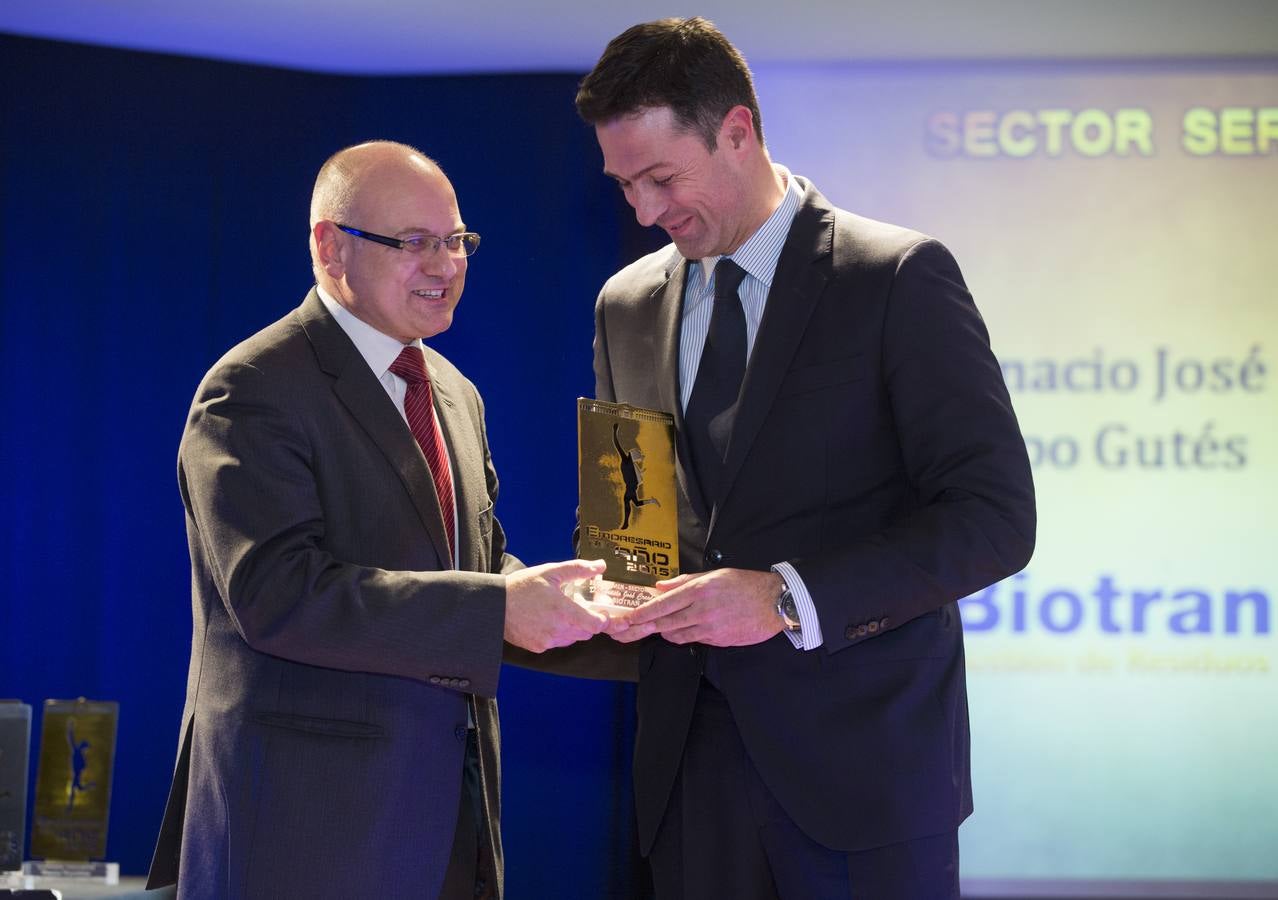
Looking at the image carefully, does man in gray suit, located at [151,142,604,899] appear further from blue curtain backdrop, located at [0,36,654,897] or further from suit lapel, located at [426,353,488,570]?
blue curtain backdrop, located at [0,36,654,897]

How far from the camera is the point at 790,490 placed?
7.01ft

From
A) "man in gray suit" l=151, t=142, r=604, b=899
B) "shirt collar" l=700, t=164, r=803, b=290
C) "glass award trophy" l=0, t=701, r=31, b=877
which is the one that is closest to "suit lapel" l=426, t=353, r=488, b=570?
"man in gray suit" l=151, t=142, r=604, b=899

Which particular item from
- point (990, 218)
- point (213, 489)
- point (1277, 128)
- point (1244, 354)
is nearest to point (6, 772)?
point (213, 489)

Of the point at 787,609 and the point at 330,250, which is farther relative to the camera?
the point at 330,250

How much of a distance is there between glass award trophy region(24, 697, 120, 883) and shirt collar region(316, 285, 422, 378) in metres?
1.87

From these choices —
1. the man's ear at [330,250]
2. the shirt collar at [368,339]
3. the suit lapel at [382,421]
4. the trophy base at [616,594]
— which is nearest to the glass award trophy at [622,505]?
the trophy base at [616,594]

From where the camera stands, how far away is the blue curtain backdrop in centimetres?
530

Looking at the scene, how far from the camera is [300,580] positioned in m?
2.16

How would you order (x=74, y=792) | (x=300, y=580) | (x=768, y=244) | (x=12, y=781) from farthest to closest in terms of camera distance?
(x=74, y=792)
(x=12, y=781)
(x=768, y=244)
(x=300, y=580)

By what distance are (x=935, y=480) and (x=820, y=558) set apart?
0.73 ft

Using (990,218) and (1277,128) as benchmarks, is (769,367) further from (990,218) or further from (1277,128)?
(1277,128)

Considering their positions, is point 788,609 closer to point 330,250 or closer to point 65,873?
point 330,250

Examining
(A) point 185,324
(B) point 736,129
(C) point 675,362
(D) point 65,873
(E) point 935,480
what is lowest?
(D) point 65,873

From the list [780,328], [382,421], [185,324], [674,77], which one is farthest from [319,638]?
[185,324]
